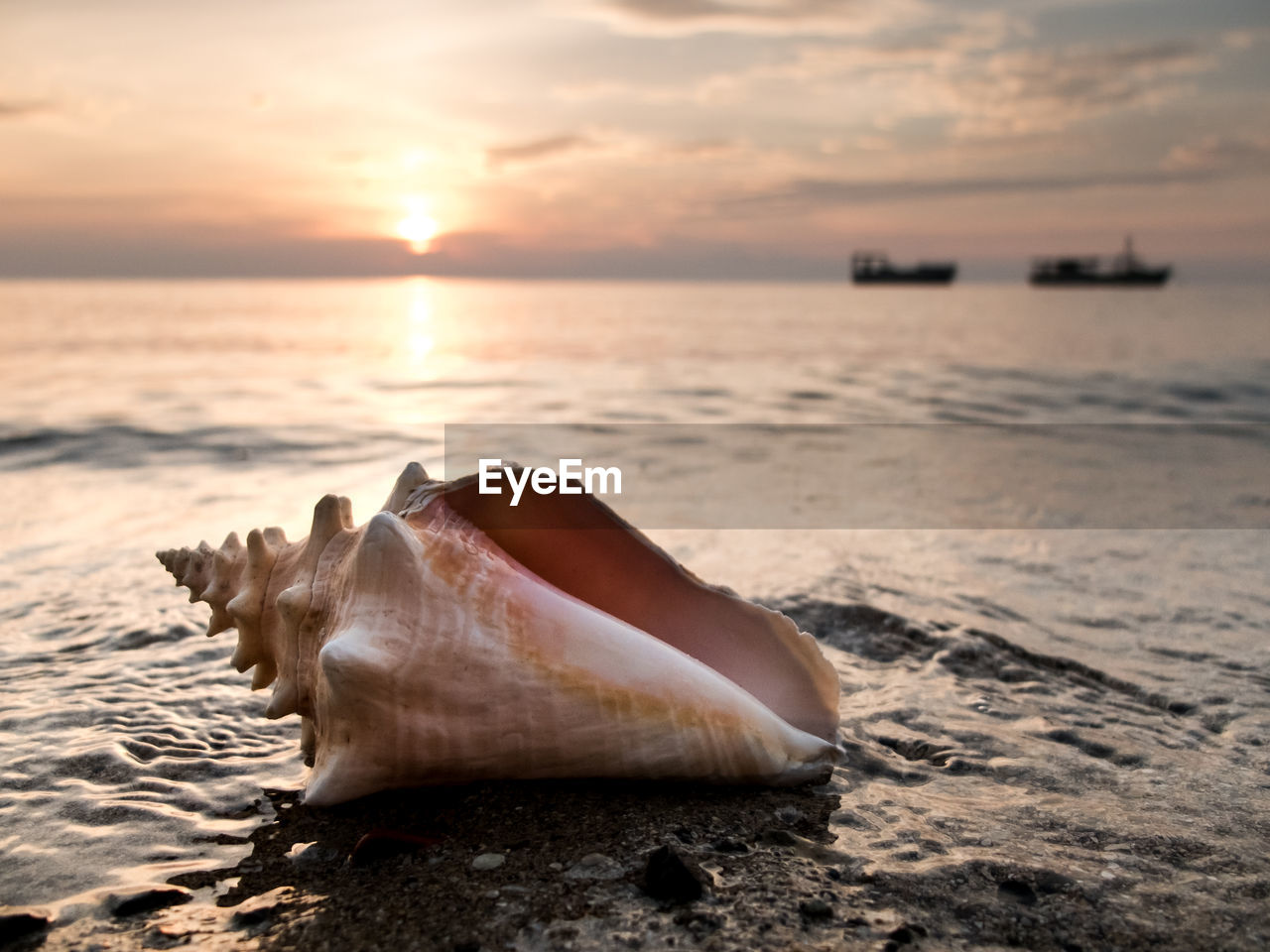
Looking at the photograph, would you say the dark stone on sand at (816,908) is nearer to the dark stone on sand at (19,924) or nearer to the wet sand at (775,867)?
the wet sand at (775,867)

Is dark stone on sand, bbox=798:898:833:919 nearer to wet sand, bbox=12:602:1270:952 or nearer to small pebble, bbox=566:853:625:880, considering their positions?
wet sand, bbox=12:602:1270:952

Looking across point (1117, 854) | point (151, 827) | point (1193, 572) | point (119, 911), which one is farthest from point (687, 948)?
point (1193, 572)

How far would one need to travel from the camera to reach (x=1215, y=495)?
244 inches

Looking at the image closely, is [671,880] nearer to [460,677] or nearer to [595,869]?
[595,869]

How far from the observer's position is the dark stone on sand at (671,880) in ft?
5.92

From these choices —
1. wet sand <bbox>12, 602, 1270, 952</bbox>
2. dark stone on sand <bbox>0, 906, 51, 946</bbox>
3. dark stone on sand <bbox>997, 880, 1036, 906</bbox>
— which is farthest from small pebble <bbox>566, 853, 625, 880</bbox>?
dark stone on sand <bbox>0, 906, 51, 946</bbox>

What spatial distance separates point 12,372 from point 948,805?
14.8 m

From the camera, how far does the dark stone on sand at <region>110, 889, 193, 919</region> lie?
6.03 ft

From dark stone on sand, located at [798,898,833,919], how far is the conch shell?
46 cm

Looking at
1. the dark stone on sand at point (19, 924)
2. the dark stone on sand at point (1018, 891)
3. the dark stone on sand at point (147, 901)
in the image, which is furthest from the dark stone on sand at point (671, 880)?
the dark stone on sand at point (19, 924)

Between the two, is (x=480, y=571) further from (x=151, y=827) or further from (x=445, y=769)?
(x=151, y=827)

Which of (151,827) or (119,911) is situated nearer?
(119,911)

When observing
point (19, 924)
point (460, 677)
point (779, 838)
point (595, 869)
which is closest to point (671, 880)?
point (595, 869)

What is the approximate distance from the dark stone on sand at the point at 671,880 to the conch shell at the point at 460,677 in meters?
0.38
